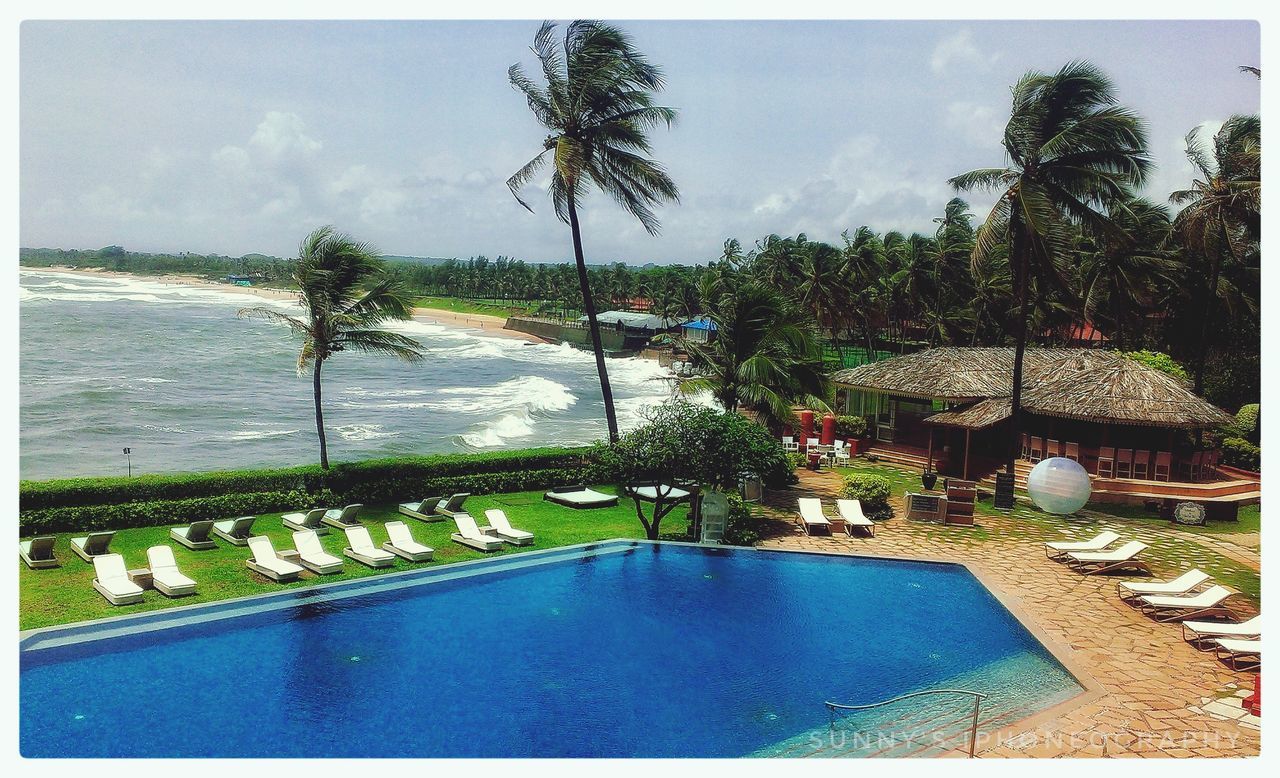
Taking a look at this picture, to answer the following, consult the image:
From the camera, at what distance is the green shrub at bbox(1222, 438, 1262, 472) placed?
22062mm

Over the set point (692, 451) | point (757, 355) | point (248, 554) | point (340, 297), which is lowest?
point (248, 554)

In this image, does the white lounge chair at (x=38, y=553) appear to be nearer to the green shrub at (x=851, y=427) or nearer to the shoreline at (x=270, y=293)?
the green shrub at (x=851, y=427)

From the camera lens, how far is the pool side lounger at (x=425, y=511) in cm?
1636

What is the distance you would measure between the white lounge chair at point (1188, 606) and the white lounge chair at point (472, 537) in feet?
30.9

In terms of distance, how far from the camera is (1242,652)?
10.2 meters

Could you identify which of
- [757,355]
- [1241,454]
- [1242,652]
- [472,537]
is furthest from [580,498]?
[1241,454]

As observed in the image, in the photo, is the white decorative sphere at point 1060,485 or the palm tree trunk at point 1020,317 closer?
the white decorative sphere at point 1060,485

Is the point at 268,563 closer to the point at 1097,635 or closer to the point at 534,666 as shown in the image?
the point at 534,666

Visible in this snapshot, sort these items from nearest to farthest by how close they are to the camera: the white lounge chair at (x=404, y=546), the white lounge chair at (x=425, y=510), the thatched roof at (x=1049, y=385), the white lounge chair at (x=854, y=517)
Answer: the white lounge chair at (x=404, y=546) → the white lounge chair at (x=854, y=517) → the white lounge chair at (x=425, y=510) → the thatched roof at (x=1049, y=385)

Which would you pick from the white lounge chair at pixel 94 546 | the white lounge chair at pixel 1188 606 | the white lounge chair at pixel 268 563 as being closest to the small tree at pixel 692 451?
the white lounge chair at pixel 268 563

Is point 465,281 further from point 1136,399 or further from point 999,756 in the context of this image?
point 999,756

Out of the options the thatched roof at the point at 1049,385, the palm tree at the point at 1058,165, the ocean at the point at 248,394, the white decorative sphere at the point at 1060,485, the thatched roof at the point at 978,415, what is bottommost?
the ocean at the point at 248,394

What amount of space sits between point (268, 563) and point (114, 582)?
1.88 meters
